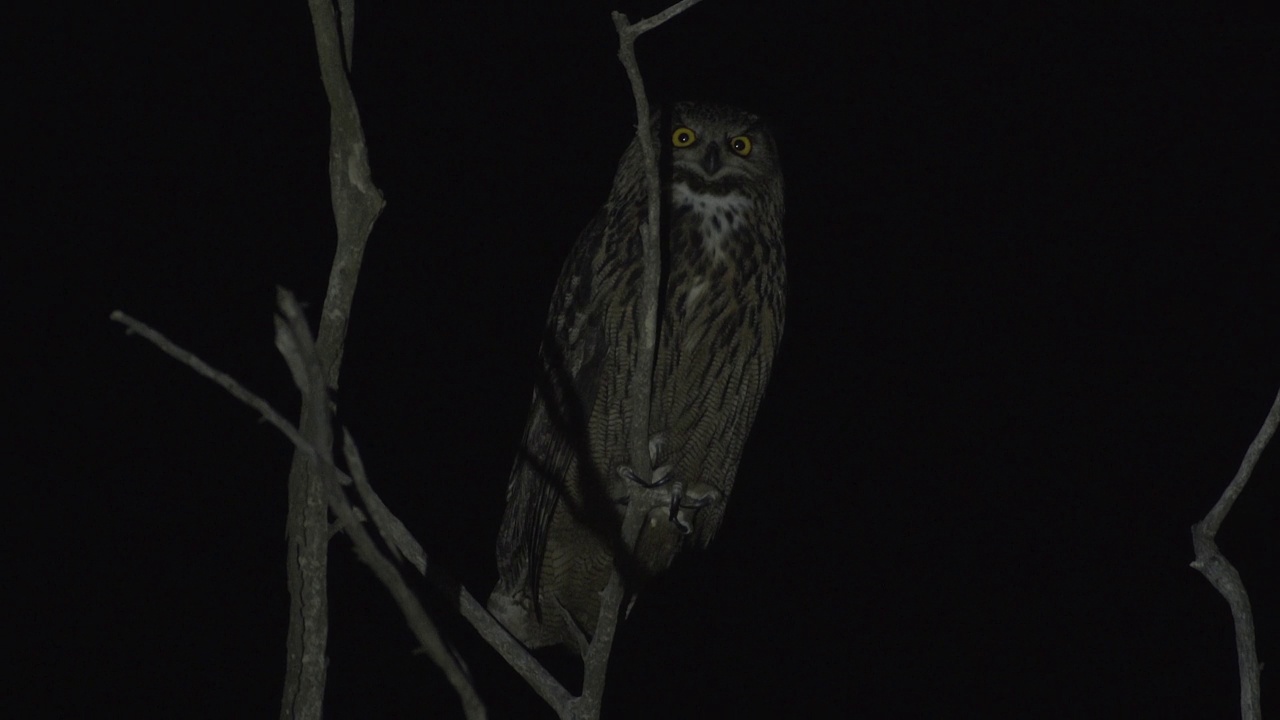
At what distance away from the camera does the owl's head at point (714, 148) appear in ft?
8.24

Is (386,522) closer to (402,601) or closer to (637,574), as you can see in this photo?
(402,601)

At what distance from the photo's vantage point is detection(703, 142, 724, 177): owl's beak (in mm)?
2500

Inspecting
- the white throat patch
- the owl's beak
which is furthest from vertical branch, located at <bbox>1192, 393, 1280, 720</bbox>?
the owl's beak

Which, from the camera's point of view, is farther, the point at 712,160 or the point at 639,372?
the point at 712,160

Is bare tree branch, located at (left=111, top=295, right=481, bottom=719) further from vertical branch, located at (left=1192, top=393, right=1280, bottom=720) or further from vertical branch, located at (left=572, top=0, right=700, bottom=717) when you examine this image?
vertical branch, located at (left=1192, top=393, right=1280, bottom=720)

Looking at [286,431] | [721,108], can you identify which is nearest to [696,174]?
[721,108]

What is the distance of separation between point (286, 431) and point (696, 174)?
5.14 feet

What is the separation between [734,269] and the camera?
2449 mm

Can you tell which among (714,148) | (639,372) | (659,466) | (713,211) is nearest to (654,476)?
(659,466)

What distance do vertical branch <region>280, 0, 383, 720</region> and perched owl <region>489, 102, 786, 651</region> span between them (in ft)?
3.49

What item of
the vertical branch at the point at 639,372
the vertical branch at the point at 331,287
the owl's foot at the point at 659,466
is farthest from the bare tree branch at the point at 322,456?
the owl's foot at the point at 659,466

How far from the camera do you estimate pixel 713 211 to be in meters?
A: 2.49

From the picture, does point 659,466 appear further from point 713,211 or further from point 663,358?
point 713,211

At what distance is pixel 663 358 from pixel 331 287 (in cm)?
115
